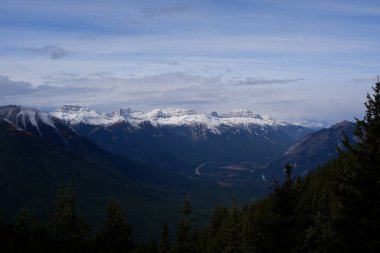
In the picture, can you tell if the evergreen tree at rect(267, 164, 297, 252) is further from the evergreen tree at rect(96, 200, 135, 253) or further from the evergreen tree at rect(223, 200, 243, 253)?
the evergreen tree at rect(223, 200, 243, 253)

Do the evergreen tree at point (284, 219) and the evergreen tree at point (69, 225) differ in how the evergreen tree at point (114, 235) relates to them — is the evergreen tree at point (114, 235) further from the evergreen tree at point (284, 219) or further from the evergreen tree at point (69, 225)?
the evergreen tree at point (284, 219)

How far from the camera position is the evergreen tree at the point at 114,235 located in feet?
210

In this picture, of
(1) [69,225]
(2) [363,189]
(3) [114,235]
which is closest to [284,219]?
(2) [363,189]

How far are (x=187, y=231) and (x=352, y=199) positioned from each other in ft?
251

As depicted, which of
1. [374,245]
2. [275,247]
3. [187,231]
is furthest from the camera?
[187,231]

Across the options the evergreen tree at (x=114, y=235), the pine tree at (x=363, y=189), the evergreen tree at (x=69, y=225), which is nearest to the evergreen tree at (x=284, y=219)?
the pine tree at (x=363, y=189)

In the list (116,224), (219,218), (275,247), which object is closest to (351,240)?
(275,247)

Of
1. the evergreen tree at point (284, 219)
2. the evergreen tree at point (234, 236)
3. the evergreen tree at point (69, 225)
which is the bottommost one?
the evergreen tree at point (234, 236)

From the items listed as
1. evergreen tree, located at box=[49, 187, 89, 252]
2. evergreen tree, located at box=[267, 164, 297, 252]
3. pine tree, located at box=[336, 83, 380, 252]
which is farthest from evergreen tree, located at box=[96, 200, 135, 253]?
pine tree, located at box=[336, 83, 380, 252]

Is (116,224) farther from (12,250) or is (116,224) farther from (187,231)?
(187,231)

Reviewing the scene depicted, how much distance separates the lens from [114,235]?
64875 mm

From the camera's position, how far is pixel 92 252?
189ft

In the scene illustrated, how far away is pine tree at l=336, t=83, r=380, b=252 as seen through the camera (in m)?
28.4

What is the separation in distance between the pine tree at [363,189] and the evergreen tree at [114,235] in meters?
39.2
